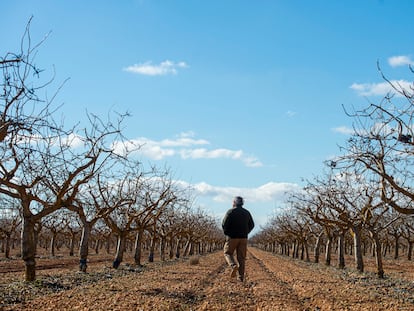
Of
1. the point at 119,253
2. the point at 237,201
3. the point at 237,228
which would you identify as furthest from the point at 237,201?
the point at 119,253

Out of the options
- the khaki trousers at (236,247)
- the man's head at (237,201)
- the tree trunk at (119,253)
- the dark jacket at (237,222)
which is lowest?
the tree trunk at (119,253)

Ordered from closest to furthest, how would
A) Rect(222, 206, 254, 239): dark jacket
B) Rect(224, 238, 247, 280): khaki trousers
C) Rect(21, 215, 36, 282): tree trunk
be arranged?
Rect(222, 206, 254, 239): dark jacket, Rect(224, 238, 247, 280): khaki trousers, Rect(21, 215, 36, 282): tree trunk

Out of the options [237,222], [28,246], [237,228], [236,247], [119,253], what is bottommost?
[119,253]

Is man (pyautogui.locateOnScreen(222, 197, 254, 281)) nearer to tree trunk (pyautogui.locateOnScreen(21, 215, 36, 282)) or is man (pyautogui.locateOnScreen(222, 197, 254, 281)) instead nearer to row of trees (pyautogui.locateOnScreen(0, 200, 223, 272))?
tree trunk (pyautogui.locateOnScreen(21, 215, 36, 282))

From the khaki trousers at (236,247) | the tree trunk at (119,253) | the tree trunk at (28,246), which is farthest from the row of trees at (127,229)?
the khaki trousers at (236,247)

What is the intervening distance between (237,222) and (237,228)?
173 millimetres

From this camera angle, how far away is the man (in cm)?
1139

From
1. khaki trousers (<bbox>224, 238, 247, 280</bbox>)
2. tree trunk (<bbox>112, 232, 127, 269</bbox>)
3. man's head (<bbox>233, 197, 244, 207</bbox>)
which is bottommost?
tree trunk (<bbox>112, 232, 127, 269</bbox>)

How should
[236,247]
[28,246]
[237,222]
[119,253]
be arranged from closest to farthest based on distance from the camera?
1. [237,222]
2. [236,247]
3. [28,246]
4. [119,253]

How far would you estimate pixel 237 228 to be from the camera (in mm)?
11477

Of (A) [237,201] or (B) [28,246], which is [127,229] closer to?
(B) [28,246]

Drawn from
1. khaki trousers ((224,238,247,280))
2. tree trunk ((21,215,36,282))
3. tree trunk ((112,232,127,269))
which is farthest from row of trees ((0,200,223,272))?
khaki trousers ((224,238,247,280))

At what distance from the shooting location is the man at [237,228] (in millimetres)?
11391

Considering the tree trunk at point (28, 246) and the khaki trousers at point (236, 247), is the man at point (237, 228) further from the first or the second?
the tree trunk at point (28, 246)
